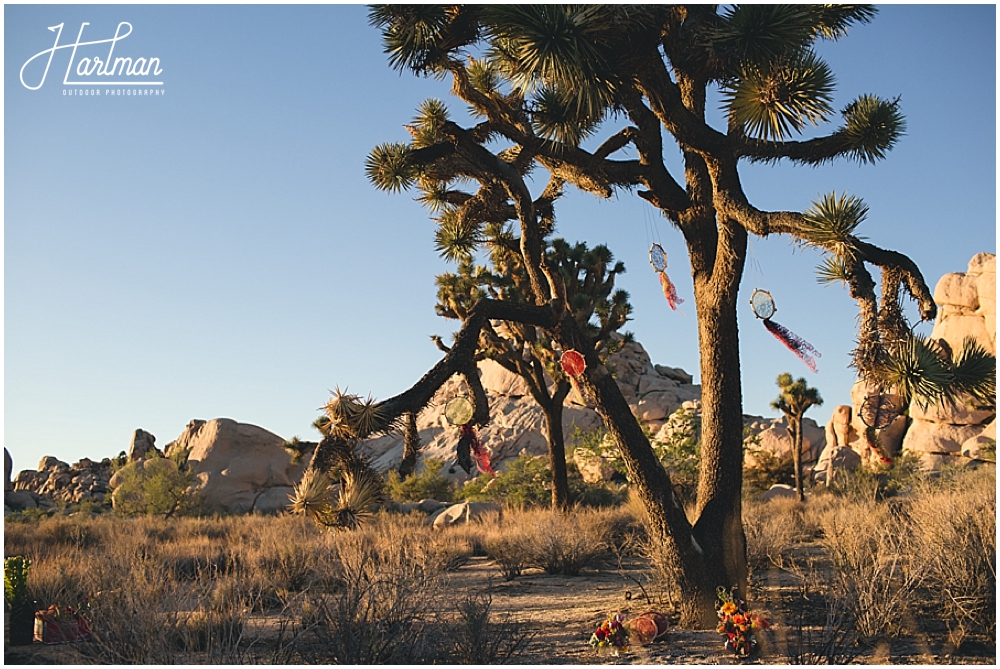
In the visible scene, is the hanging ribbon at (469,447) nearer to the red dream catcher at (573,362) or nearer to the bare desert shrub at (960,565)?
the red dream catcher at (573,362)

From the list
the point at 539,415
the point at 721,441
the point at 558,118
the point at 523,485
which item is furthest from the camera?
the point at 539,415

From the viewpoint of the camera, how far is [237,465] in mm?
28391

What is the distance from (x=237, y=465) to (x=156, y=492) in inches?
173

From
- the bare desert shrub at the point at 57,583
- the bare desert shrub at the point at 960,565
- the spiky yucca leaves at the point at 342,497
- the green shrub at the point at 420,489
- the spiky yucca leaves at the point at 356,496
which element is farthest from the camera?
the green shrub at the point at 420,489

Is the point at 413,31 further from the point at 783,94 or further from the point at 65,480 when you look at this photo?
the point at 65,480

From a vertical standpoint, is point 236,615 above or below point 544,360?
below

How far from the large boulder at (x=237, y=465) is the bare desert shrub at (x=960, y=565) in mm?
22831

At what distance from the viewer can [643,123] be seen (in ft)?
25.2

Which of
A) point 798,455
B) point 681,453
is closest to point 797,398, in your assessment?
point 798,455

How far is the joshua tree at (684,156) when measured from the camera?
634 cm

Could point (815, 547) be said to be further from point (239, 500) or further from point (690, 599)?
point (239, 500)

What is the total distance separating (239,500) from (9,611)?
21415 mm

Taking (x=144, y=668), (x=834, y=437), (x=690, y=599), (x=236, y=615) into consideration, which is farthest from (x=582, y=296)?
(x=834, y=437)

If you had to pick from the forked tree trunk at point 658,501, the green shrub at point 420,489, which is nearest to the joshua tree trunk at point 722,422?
the forked tree trunk at point 658,501
